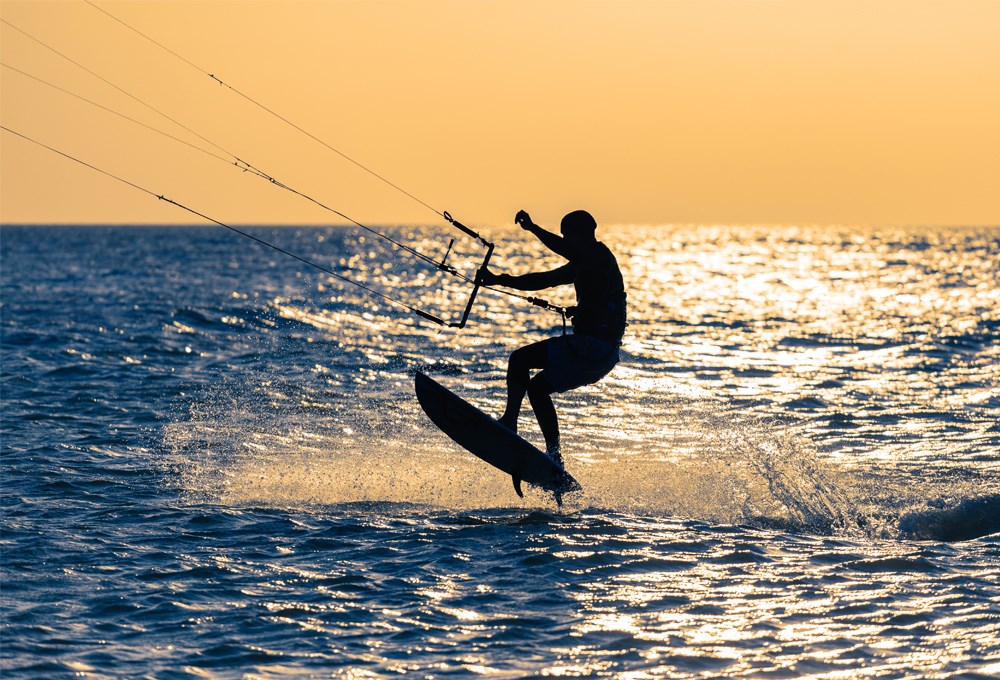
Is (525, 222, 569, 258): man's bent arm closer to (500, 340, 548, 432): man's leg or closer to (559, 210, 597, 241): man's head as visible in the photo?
(559, 210, 597, 241): man's head

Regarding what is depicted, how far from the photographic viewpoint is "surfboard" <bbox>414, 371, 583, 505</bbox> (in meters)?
10.4

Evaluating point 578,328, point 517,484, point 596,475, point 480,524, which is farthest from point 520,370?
point 596,475

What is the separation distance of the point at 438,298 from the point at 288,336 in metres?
27.5

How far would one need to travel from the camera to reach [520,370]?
1055 cm

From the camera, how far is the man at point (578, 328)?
1021 cm

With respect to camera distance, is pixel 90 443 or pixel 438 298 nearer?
pixel 90 443

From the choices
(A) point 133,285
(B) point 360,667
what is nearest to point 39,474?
(B) point 360,667

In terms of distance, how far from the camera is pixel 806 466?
12992 millimetres

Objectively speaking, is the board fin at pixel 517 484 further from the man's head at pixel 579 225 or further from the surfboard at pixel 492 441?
the man's head at pixel 579 225

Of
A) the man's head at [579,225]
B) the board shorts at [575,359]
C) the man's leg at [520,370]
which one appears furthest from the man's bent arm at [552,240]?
the man's leg at [520,370]

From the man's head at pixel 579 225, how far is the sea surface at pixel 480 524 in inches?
100

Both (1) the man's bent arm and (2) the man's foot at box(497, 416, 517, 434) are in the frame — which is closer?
(1) the man's bent arm

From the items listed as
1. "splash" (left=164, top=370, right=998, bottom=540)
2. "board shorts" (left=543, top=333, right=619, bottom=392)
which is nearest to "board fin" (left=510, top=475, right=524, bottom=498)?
"splash" (left=164, top=370, right=998, bottom=540)

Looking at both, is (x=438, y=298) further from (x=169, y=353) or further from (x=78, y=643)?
(x=78, y=643)
